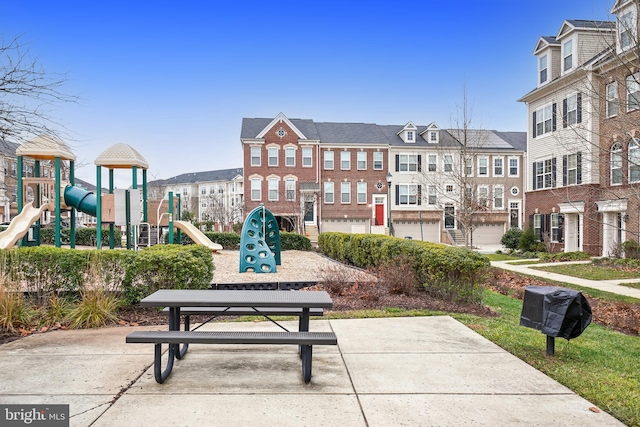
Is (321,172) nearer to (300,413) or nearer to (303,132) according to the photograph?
(303,132)

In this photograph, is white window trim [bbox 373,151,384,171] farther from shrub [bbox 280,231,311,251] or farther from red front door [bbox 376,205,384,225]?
shrub [bbox 280,231,311,251]

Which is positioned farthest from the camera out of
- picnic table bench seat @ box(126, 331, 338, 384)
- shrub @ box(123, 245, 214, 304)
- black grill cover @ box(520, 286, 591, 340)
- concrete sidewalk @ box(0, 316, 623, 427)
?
shrub @ box(123, 245, 214, 304)

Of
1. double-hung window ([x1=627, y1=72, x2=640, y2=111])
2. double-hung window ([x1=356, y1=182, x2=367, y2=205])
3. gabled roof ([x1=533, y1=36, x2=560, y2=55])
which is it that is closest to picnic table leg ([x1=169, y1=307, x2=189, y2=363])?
double-hung window ([x1=627, y1=72, x2=640, y2=111])

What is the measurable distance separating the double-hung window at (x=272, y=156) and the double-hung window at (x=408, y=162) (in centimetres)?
1109

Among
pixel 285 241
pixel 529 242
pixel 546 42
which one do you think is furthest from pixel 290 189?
pixel 546 42

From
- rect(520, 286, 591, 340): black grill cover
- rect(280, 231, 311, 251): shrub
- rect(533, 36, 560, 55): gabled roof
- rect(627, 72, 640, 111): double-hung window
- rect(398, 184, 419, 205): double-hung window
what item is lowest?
rect(280, 231, 311, 251): shrub

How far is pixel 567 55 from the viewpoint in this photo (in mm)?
24359

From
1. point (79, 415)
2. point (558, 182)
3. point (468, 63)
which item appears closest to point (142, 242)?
point (468, 63)

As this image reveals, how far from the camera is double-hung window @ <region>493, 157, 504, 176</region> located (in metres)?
42.1

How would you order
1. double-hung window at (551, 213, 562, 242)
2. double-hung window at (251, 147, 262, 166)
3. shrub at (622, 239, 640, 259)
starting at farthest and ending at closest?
1. double-hung window at (251, 147, 262, 166)
2. double-hung window at (551, 213, 562, 242)
3. shrub at (622, 239, 640, 259)

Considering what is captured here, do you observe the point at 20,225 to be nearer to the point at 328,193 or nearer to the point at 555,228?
the point at 555,228

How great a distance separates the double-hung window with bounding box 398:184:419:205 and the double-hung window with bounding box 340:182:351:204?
4610mm

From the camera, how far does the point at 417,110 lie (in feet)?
145

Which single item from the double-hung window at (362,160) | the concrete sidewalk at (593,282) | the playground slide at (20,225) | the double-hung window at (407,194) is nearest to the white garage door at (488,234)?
Answer: the double-hung window at (407,194)
